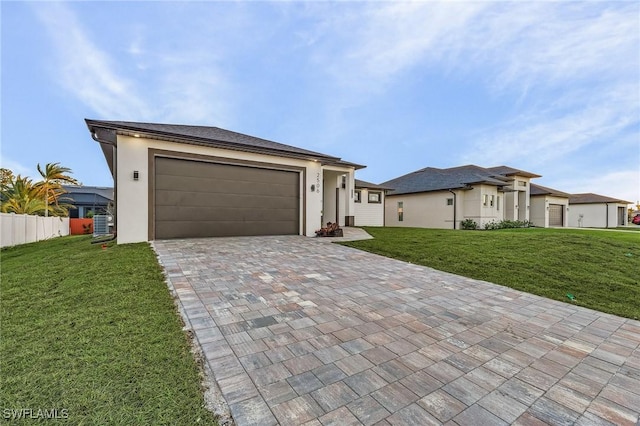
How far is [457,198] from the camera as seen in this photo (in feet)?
56.9

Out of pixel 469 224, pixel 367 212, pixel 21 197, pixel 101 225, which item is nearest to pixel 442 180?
pixel 469 224

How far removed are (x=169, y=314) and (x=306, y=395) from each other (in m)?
1.99

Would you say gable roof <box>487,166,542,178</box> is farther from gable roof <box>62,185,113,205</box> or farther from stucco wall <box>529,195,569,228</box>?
gable roof <box>62,185,113,205</box>

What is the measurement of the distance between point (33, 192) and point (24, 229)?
20.6ft

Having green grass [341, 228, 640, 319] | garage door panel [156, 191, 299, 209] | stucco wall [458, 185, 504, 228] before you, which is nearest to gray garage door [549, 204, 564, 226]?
stucco wall [458, 185, 504, 228]

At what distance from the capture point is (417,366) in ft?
6.96

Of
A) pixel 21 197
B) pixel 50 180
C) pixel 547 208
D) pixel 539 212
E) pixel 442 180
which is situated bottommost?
pixel 539 212

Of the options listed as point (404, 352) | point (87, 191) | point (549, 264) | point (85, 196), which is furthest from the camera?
point (87, 191)

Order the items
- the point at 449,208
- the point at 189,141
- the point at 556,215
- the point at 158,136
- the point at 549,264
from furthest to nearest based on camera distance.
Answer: the point at 556,215 < the point at 449,208 < the point at 189,141 < the point at 158,136 < the point at 549,264

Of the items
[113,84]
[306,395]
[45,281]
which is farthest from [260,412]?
[113,84]

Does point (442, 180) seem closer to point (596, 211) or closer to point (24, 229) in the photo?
point (596, 211)

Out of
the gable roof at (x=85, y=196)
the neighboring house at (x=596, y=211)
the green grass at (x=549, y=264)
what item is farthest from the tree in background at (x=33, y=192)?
the neighboring house at (x=596, y=211)

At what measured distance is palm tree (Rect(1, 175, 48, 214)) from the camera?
49.1ft

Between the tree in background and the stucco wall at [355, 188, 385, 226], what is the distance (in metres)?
19.0
